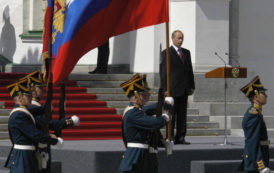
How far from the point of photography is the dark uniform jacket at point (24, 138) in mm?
9719

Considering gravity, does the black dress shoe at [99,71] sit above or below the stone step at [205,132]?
above

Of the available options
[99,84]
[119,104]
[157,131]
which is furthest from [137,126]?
[99,84]

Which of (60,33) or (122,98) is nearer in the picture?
(60,33)

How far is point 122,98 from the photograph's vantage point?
17328 mm

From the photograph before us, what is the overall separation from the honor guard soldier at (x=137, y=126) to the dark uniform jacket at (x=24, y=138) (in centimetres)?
99

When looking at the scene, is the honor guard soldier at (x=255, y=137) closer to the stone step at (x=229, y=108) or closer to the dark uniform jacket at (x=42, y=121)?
the dark uniform jacket at (x=42, y=121)

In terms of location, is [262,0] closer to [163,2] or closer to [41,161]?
[163,2]

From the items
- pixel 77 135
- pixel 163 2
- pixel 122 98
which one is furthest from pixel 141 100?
pixel 122 98

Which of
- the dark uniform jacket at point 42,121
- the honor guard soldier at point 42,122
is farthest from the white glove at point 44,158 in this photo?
the dark uniform jacket at point 42,121

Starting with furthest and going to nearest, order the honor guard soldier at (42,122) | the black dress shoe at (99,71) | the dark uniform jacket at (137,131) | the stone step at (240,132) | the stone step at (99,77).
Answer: the black dress shoe at (99,71)
the stone step at (99,77)
the stone step at (240,132)
the dark uniform jacket at (137,131)
the honor guard soldier at (42,122)

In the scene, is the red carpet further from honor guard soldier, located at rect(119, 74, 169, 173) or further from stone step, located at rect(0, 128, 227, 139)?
honor guard soldier, located at rect(119, 74, 169, 173)

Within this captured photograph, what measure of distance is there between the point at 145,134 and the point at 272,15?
1009cm

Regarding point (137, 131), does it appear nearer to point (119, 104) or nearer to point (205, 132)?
point (205, 132)

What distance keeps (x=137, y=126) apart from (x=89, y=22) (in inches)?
72.8
